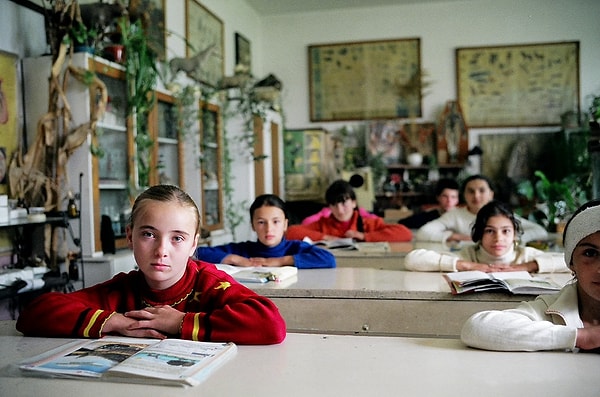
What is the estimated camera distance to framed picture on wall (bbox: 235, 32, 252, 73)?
705cm

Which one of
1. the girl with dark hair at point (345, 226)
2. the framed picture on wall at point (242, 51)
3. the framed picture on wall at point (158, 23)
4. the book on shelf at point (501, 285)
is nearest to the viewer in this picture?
the book on shelf at point (501, 285)

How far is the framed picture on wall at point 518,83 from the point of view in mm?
7312

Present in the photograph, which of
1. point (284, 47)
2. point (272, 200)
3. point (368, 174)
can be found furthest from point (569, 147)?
point (272, 200)

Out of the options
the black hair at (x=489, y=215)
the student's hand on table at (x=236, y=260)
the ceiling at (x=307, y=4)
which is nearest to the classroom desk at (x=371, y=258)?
the black hair at (x=489, y=215)

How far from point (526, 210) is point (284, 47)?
3746 mm

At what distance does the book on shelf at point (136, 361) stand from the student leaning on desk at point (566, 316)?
57 cm

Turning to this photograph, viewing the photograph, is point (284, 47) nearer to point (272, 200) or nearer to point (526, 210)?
point (526, 210)

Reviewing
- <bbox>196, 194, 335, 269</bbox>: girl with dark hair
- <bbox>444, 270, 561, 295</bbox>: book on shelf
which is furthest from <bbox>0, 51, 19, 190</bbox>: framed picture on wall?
<bbox>444, 270, 561, 295</bbox>: book on shelf

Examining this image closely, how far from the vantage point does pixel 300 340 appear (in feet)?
4.60

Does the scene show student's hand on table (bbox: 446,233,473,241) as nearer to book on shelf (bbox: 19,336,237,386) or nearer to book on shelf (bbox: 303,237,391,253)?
book on shelf (bbox: 303,237,391,253)

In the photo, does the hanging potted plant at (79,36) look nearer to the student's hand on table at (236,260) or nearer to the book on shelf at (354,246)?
the student's hand on table at (236,260)

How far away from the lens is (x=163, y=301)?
5.04 ft

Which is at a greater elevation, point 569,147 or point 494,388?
point 569,147

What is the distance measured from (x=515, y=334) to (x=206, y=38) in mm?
5434
